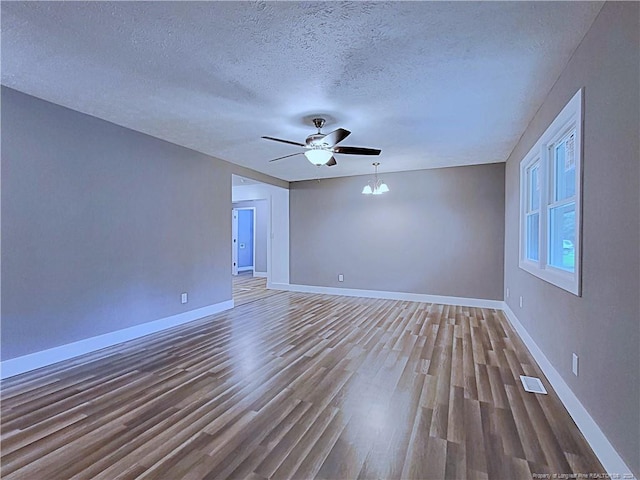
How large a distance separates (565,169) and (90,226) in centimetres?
448

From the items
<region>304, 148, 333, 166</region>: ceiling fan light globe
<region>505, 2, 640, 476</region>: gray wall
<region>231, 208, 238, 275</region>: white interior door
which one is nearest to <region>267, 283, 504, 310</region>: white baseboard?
<region>231, 208, 238, 275</region>: white interior door

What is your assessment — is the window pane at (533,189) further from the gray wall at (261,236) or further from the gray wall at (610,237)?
the gray wall at (261,236)

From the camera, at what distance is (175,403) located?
2283 mm

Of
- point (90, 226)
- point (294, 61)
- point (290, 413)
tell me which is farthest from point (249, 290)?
point (294, 61)

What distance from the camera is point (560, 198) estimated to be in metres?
2.74

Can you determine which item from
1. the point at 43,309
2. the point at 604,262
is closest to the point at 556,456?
the point at 604,262

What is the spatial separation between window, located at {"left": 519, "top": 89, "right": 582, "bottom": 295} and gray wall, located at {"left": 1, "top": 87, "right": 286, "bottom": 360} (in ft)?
13.8

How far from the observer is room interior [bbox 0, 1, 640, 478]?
1688 mm

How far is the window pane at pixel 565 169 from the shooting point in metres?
2.40

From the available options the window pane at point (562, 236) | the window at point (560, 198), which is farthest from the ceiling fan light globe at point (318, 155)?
the window pane at point (562, 236)

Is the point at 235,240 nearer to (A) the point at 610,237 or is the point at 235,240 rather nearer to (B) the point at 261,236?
(B) the point at 261,236

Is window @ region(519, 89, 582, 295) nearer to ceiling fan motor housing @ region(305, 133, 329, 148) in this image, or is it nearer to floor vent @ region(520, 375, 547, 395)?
floor vent @ region(520, 375, 547, 395)

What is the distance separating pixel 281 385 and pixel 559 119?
2.98 metres

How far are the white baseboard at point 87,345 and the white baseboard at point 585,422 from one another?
164 inches
